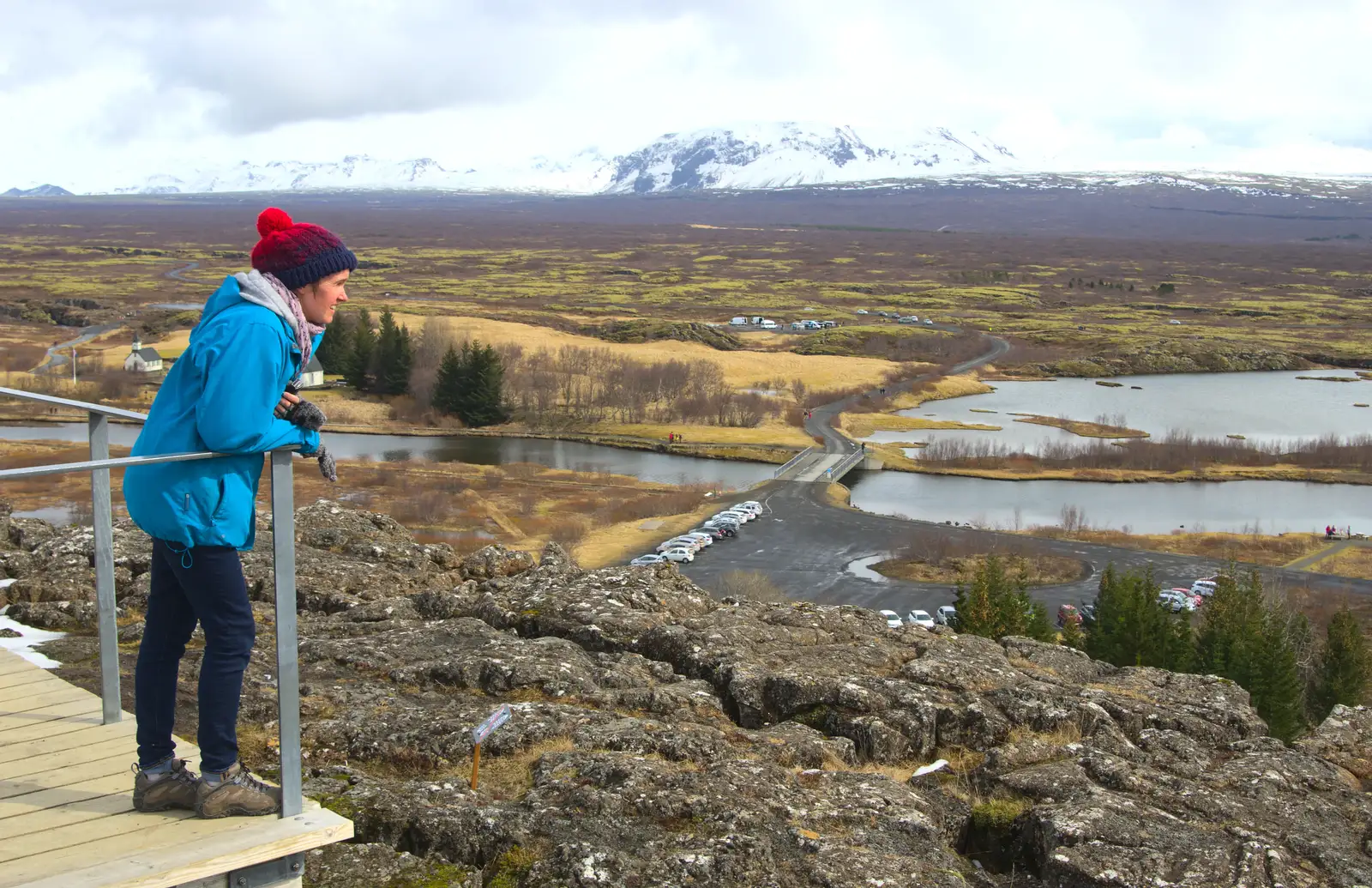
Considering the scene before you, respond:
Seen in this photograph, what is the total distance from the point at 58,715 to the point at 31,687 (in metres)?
0.64

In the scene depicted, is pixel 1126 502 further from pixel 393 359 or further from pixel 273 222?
pixel 273 222

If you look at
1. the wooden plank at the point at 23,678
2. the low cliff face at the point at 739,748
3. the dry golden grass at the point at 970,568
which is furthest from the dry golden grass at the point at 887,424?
the wooden plank at the point at 23,678

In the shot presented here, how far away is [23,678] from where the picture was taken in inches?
275

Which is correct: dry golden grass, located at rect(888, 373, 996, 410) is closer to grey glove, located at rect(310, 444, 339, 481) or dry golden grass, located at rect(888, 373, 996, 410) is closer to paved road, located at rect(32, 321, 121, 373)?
paved road, located at rect(32, 321, 121, 373)

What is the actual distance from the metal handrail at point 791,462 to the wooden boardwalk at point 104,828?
61283mm

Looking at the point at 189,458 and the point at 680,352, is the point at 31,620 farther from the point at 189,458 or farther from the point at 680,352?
Answer: the point at 680,352

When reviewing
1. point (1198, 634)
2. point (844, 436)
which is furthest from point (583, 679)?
point (844, 436)

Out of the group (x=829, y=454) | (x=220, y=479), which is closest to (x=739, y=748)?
(x=220, y=479)

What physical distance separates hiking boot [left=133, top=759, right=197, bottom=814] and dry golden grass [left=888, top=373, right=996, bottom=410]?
88.2 metres

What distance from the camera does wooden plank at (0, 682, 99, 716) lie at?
6410 millimetres

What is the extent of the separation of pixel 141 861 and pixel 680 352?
348 feet

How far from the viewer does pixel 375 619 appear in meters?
11.8

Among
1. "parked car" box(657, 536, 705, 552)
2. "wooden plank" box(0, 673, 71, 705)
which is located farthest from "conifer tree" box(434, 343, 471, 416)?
"wooden plank" box(0, 673, 71, 705)

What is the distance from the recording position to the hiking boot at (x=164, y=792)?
5.10m
